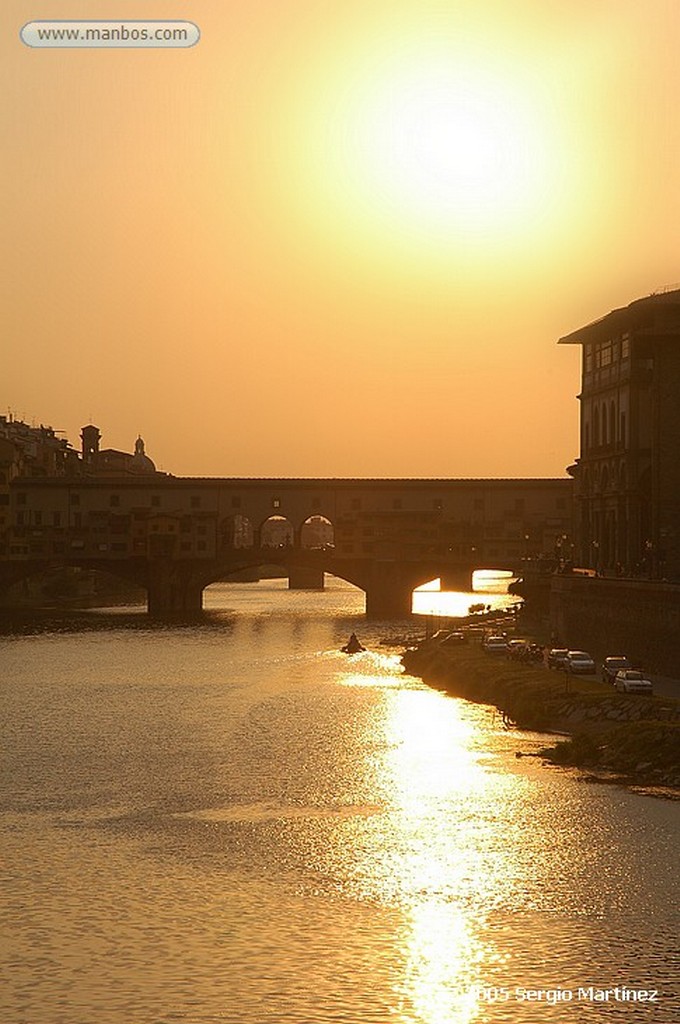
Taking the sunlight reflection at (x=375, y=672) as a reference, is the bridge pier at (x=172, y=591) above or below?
above

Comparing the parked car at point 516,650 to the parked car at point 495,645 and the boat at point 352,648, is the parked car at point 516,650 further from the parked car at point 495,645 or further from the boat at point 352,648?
the boat at point 352,648

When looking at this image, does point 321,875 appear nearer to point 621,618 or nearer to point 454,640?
point 621,618

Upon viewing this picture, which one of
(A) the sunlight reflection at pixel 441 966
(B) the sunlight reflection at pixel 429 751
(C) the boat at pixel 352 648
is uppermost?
(C) the boat at pixel 352 648

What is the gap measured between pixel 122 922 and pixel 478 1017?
10.4 metres

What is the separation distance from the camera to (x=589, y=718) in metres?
63.2

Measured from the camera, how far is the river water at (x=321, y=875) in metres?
34.2

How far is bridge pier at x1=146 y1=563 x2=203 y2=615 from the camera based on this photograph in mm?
160625

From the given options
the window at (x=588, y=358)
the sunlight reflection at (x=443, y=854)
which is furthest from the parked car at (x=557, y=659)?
the window at (x=588, y=358)

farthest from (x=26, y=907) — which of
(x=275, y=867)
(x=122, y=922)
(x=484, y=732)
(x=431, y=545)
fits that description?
(x=431, y=545)

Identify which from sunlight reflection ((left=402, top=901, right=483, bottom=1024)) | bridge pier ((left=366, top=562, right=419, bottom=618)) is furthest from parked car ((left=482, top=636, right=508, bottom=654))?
bridge pier ((left=366, top=562, right=419, bottom=618))

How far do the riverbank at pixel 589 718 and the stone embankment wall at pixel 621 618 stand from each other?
5.32 metres

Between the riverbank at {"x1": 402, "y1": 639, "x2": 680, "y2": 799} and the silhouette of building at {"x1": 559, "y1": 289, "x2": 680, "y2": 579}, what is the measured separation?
15736 mm

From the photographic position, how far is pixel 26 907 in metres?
40.0

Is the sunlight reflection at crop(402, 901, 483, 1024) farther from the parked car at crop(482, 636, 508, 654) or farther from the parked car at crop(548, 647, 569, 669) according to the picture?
the parked car at crop(482, 636, 508, 654)
